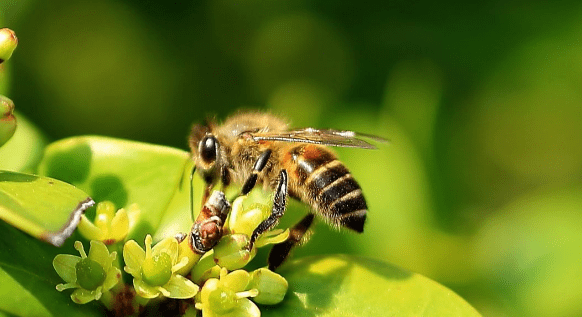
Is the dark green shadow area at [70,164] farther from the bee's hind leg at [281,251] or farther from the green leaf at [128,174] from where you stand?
the bee's hind leg at [281,251]

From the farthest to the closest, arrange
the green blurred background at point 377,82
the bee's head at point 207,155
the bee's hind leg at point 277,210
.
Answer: the green blurred background at point 377,82 < the bee's head at point 207,155 < the bee's hind leg at point 277,210

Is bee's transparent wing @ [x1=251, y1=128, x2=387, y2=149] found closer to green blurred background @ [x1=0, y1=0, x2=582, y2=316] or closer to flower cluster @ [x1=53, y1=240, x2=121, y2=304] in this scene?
flower cluster @ [x1=53, y1=240, x2=121, y2=304]

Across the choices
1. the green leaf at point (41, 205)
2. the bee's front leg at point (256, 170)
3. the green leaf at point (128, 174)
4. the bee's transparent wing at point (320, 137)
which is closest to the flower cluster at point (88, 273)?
the green leaf at point (41, 205)

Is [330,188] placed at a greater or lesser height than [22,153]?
greater

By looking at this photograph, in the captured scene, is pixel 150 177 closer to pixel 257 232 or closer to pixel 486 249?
pixel 257 232

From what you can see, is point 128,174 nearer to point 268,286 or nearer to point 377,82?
point 268,286

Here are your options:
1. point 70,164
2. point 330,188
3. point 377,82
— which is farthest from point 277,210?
point 377,82
